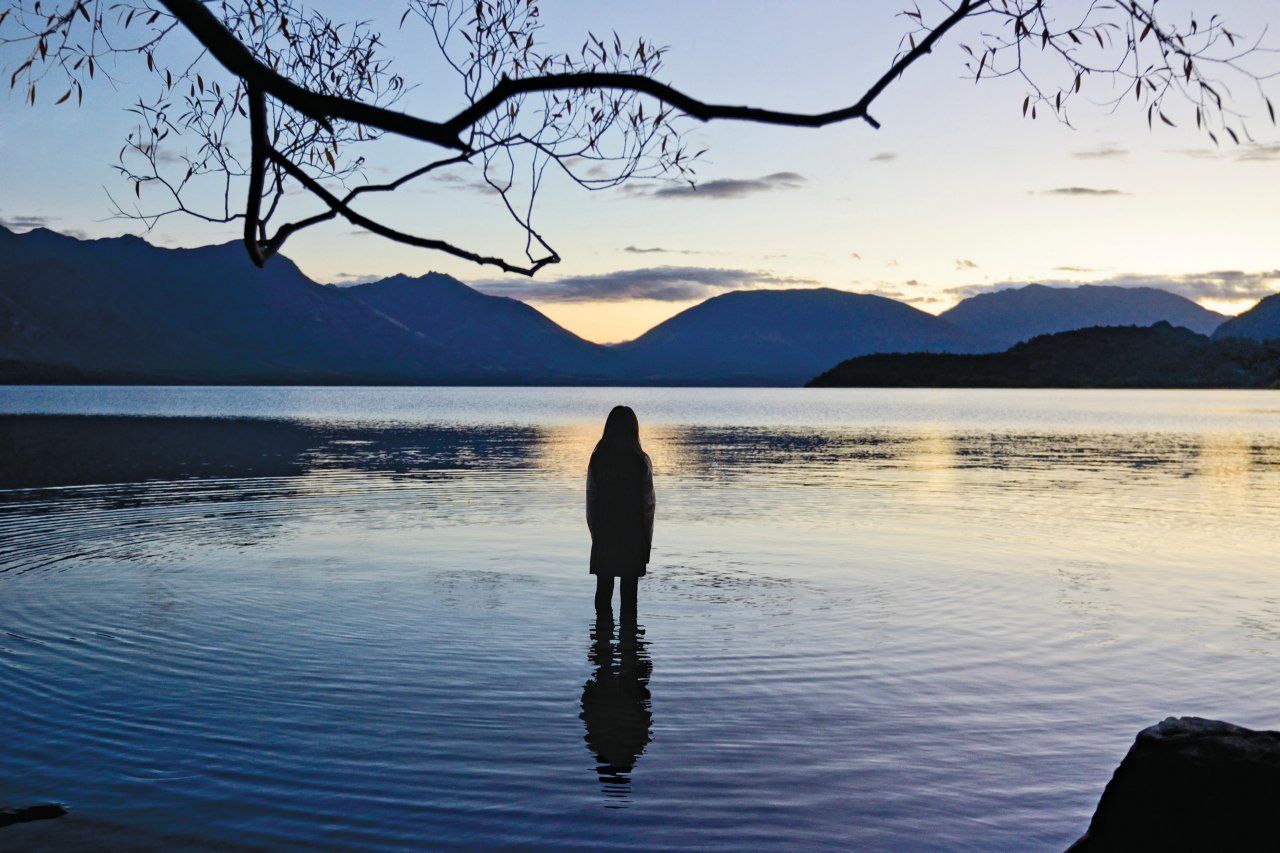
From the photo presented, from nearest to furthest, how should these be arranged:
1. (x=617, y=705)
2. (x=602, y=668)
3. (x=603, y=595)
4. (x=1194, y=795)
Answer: (x=1194, y=795) → (x=617, y=705) → (x=602, y=668) → (x=603, y=595)

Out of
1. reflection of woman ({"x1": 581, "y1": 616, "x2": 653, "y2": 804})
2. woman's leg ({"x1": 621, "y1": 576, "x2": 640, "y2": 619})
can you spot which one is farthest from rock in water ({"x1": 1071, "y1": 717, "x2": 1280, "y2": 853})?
woman's leg ({"x1": 621, "y1": 576, "x2": 640, "y2": 619})

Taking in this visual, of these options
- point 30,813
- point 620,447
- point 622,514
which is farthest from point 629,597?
point 30,813

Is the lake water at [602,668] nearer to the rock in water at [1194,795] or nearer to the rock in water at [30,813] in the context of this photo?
the rock in water at [30,813]

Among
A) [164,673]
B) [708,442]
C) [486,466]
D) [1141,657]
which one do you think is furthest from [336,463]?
[1141,657]

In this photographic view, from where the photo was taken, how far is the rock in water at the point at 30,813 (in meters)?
7.58

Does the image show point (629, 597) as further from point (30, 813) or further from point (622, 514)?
point (30, 813)

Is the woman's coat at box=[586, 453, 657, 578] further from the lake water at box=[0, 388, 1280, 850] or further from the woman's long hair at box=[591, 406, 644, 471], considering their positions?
the lake water at box=[0, 388, 1280, 850]

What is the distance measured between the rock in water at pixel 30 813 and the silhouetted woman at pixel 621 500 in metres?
6.82

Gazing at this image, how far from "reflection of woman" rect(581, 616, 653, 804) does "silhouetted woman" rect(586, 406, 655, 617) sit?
2.97 feet

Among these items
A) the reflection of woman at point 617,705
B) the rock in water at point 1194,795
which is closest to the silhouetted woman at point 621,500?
the reflection of woman at point 617,705

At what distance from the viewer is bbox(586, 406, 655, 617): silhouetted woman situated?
1355cm

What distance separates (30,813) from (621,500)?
7401mm

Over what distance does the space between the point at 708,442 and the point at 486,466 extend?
23.5 m

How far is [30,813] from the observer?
7.74 metres
